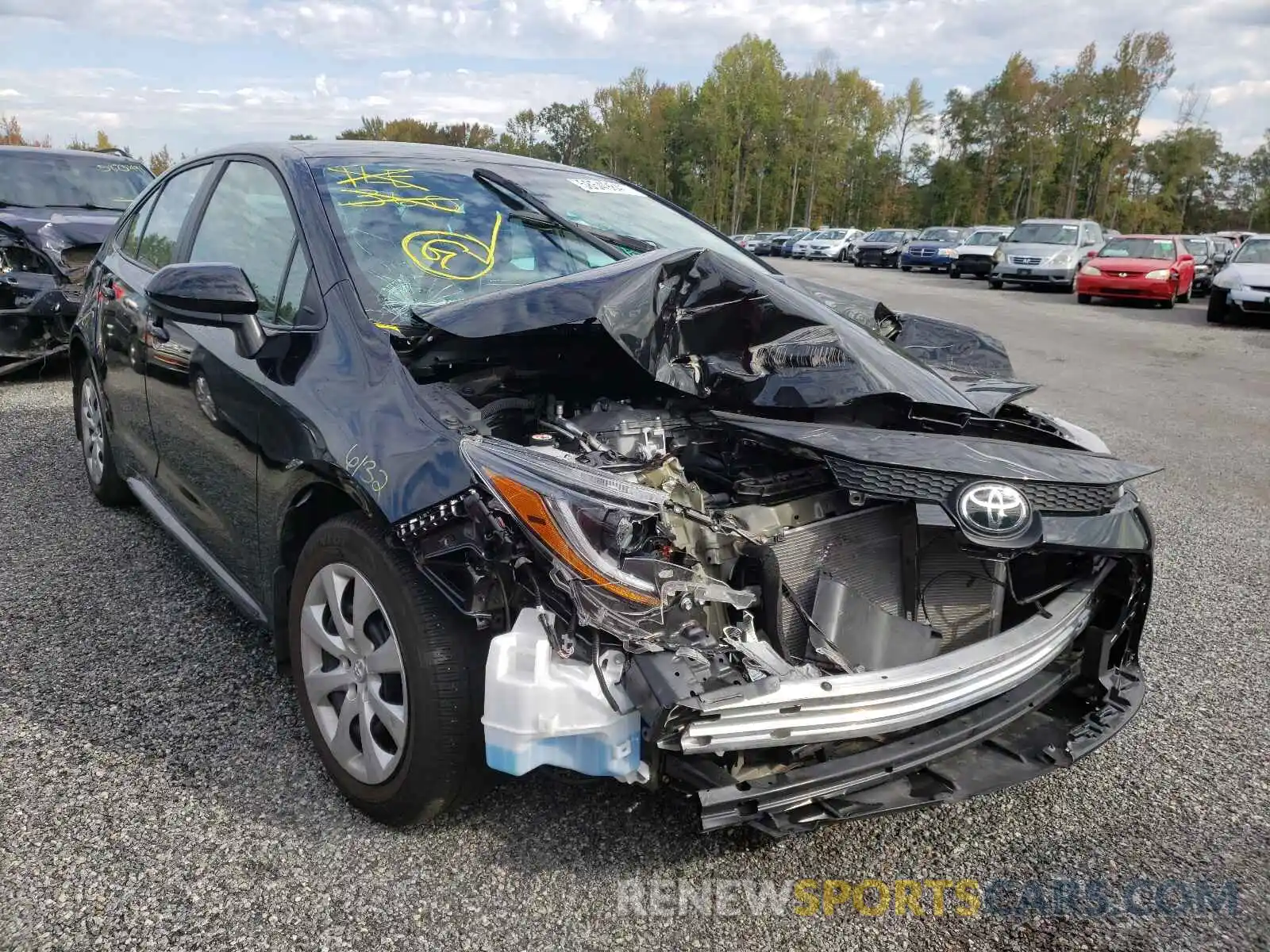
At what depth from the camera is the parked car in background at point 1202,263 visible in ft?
74.6

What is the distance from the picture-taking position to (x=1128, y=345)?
43.0ft

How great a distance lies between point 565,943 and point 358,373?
4.81ft

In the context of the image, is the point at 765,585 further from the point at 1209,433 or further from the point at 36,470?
the point at 1209,433

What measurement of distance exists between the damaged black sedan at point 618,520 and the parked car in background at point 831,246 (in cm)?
3732

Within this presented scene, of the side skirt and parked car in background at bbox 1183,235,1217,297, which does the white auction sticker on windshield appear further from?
parked car in background at bbox 1183,235,1217,297

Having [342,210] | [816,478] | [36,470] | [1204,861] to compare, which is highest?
[342,210]

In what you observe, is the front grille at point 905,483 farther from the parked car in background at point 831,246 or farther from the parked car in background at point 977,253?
the parked car in background at point 831,246

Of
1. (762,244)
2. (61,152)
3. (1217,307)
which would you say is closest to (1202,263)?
(1217,307)

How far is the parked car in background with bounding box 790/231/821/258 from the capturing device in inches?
1576

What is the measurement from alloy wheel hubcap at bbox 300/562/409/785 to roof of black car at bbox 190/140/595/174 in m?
1.57

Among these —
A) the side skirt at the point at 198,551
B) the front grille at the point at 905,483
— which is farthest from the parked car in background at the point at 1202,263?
the side skirt at the point at 198,551

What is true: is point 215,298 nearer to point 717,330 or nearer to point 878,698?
point 717,330

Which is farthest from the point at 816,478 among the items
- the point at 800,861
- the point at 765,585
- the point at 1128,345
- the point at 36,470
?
the point at 1128,345

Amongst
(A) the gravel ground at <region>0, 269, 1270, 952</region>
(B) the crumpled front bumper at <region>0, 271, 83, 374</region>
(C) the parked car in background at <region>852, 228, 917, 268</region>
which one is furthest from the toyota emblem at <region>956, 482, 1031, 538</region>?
(C) the parked car in background at <region>852, 228, 917, 268</region>
